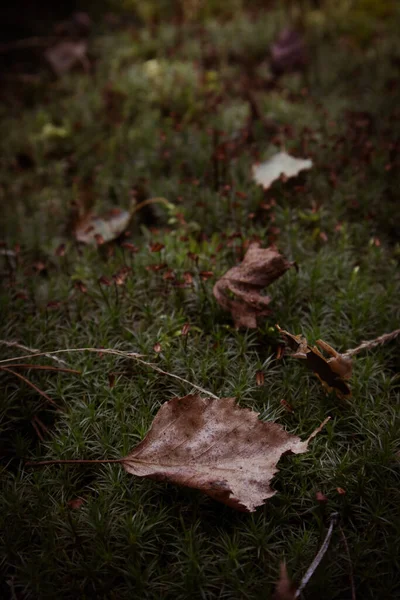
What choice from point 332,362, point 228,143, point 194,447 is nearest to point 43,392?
point 194,447

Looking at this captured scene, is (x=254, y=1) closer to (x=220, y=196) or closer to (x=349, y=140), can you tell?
(x=349, y=140)

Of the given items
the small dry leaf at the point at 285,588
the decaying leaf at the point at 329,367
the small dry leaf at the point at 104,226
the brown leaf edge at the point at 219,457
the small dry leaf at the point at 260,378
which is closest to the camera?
the small dry leaf at the point at 285,588

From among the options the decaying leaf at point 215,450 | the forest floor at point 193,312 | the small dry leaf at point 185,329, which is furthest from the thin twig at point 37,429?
the small dry leaf at point 185,329

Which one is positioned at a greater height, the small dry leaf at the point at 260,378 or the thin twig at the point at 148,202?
the thin twig at the point at 148,202

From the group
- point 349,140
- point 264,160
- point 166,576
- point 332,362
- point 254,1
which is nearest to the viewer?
point 166,576

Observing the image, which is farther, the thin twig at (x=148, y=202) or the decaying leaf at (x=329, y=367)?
the thin twig at (x=148, y=202)

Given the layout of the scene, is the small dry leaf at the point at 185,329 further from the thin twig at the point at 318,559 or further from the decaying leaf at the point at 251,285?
the thin twig at the point at 318,559

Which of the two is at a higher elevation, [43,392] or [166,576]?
[43,392]
